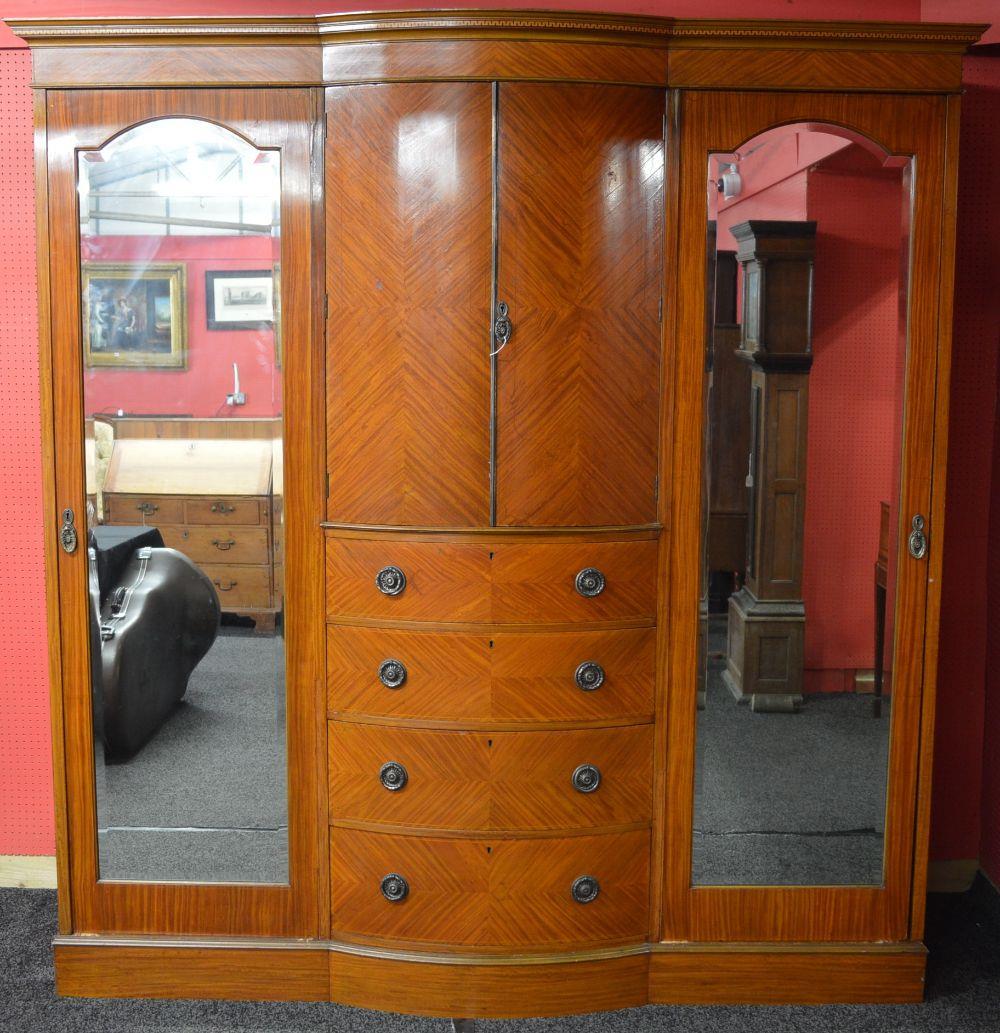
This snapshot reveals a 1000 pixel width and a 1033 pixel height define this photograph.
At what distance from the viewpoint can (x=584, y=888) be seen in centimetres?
284

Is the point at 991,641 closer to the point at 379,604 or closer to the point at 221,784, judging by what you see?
the point at 379,604

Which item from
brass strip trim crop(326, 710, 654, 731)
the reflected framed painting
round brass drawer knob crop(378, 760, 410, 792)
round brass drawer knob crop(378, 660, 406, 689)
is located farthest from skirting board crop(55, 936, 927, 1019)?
the reflected framed painting

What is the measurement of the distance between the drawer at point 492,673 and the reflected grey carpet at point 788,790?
220mm

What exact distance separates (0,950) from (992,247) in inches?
128

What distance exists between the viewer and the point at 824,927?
2949 millimetres

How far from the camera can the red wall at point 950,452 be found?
3.20 meters

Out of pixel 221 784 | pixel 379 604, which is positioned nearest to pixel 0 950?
pixel 221 784

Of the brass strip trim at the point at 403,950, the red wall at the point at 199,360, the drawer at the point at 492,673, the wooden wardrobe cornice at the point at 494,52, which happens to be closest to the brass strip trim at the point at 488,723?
the drawer at the point at 492,673

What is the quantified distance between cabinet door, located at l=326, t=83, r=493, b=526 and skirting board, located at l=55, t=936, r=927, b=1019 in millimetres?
1112

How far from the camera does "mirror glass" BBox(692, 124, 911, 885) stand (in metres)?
2.74

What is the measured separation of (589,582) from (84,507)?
1.20 metres

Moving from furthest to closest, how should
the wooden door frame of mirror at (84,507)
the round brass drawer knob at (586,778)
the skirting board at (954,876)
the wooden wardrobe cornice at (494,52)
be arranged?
the skirting board at (954,876)
the round brass drawer knob at (586,778)
the wooden door frame of mirror at (84,507)
the wooden wardrobe cornice at (494,52)

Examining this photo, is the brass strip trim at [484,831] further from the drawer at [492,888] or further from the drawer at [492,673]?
the drawer at [492,673]

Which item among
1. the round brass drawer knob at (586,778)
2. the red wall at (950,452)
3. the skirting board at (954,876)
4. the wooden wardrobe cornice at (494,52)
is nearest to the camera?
the wooden wardrobe cornice at (494,52)
